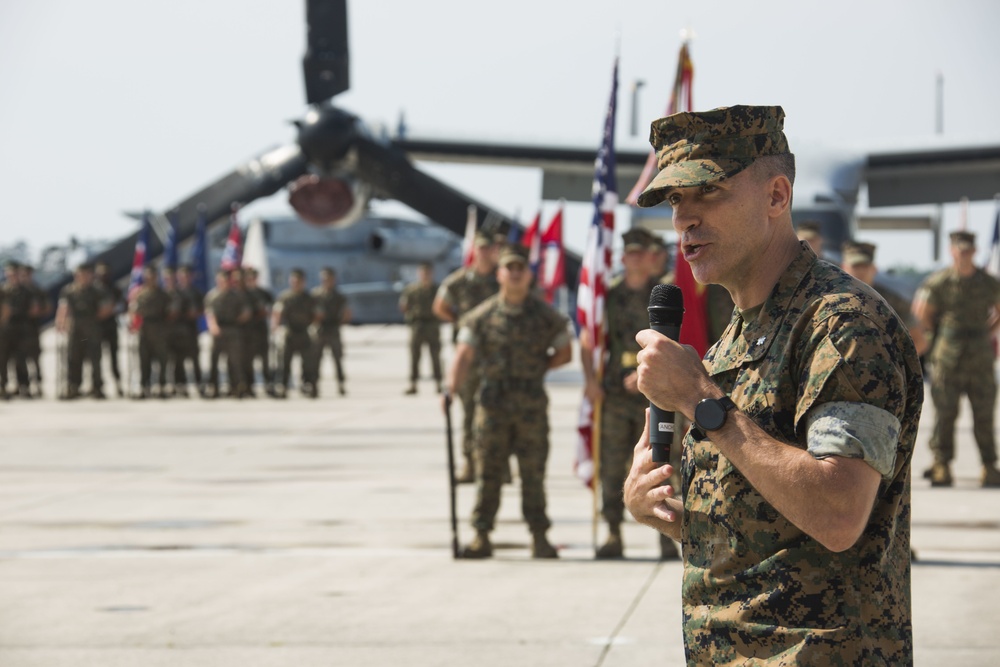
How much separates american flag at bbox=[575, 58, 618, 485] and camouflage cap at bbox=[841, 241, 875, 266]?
1.44 meters

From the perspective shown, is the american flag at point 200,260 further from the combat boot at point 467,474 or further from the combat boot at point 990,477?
the combat boot at point 990,477

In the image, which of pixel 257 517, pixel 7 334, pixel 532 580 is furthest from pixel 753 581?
pixel 7 334

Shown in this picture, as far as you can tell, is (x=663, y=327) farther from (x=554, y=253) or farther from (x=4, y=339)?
(x=4, y=339)

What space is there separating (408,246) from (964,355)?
131 feet

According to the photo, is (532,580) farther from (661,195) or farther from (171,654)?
(661,195)

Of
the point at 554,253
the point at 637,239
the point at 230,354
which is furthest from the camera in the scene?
the point at 230,354

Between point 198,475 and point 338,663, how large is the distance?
667 centimetres

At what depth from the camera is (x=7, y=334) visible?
20422 mm

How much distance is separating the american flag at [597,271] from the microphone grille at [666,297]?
5.51 meters

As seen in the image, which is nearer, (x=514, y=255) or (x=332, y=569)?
(x=332, y=569)

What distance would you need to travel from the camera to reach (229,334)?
20281 mm

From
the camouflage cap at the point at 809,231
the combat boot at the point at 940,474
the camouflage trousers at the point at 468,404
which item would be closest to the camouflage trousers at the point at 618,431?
the camouflage cap at the point at 809,231

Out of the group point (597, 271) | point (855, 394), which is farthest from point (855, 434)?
point (597, 271)

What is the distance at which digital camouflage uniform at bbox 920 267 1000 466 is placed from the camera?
10.6 meters
